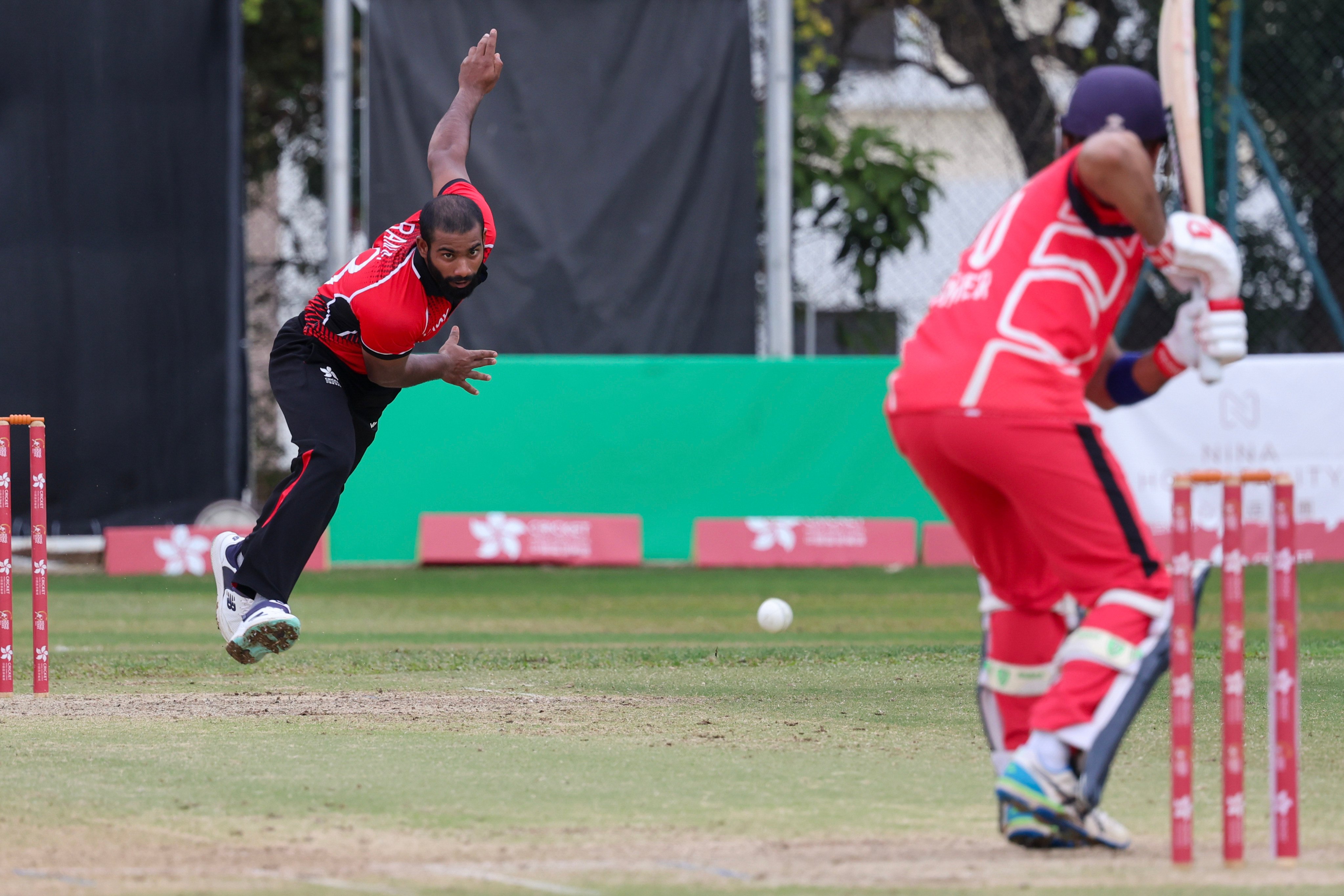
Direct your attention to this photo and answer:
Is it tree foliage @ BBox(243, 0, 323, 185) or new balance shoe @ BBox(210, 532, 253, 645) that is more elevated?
tree foliage @ BBox(243, 0, 323, 185)

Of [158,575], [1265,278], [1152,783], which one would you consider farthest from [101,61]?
[1152,783]

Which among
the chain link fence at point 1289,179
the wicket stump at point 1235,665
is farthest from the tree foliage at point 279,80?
the wicket stump at point 1235,665

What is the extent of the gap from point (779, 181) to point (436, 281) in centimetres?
1031

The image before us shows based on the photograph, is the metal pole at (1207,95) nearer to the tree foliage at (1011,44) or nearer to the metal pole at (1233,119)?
the metal pole at (1233,119)

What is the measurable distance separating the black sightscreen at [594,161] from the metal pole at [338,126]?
0.28 meters

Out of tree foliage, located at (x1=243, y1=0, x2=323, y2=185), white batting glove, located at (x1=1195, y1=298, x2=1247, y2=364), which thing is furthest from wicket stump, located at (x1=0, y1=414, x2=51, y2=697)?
tree foliage, located at (x1=243, y1=0, x2=323, y2=185)

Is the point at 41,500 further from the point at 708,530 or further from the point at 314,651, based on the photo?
the point at 708,530

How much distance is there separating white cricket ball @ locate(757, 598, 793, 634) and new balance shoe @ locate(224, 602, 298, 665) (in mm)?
4431

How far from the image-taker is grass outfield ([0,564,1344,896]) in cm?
404

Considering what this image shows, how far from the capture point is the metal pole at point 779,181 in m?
16.6

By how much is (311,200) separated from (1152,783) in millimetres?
14744

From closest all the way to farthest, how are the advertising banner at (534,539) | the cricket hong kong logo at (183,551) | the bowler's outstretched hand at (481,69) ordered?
the bowler's outstretched hand at (481,69), the cricket hong kong logo at (183,551), the advertising banner at (534,539)

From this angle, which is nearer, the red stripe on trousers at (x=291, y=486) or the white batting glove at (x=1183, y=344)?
the white batting glove at (x=1183, y=344)

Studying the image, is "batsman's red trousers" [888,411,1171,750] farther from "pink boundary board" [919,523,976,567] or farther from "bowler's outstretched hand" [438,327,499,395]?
"pink boundary board" [919,523,976,567]
